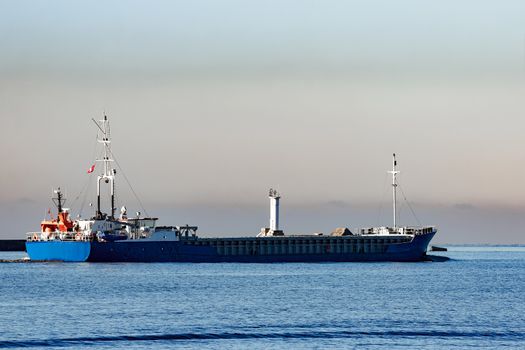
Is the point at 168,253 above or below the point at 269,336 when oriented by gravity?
above

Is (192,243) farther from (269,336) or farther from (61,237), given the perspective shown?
(269,336)

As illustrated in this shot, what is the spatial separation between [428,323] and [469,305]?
14.3 meters

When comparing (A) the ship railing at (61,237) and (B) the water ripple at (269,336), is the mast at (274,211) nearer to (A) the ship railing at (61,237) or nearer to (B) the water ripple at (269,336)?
(A) the ship railing at (61,237)

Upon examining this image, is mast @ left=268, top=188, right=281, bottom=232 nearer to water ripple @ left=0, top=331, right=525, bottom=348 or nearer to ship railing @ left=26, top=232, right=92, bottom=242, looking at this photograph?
ship railing @ left=26, top=232, right=92, bottom=242

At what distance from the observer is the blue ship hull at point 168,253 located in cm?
13525

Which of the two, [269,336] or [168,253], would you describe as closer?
[269,336]

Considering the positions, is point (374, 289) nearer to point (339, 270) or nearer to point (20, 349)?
point (339, 270)

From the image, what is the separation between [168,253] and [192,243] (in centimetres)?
465

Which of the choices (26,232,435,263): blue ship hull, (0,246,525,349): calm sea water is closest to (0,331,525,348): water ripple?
(0,246,525,349): calm sea water

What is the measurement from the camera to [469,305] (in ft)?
281

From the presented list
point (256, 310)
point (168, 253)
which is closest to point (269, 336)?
point (256, 310)

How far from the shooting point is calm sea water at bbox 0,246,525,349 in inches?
2509

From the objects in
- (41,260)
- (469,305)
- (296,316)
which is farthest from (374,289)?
(41,260)

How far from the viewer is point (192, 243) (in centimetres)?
14388
